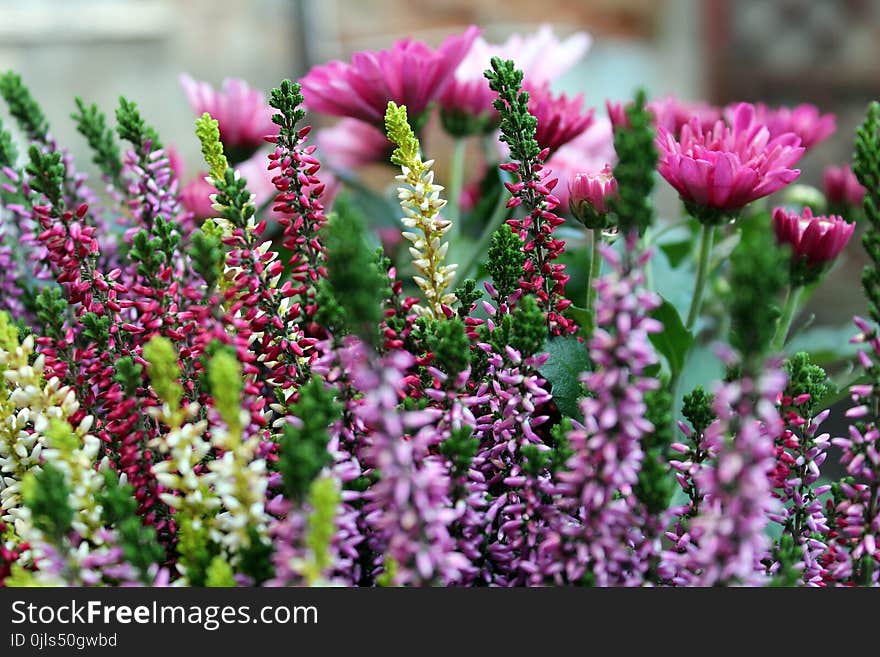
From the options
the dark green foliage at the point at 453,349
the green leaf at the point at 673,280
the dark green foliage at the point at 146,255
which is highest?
the green leaf at the point at 673,280

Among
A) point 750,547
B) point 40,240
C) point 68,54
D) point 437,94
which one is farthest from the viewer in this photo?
point 68,54

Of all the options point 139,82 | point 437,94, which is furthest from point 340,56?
point 437,94

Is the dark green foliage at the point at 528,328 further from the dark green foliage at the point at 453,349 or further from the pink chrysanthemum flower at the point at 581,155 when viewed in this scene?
the pink chrysanthemum flower at the point at 581,155

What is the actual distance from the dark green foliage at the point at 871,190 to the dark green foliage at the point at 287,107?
0.24 meters

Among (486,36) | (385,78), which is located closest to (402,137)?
(385,78)

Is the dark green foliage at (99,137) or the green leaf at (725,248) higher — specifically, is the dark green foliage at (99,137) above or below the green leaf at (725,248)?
above

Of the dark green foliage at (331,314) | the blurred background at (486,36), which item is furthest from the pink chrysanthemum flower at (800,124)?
the blurred background at (486,36)

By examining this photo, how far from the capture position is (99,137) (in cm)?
50

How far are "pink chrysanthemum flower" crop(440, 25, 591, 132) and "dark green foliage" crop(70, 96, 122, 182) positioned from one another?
0.76 ft

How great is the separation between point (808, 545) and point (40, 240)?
1.25ft

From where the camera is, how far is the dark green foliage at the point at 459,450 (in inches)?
12.9

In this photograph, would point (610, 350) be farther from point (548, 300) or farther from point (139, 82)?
point (139, 82)

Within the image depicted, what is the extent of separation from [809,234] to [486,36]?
2151mm

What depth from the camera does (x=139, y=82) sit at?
2.87 metres
